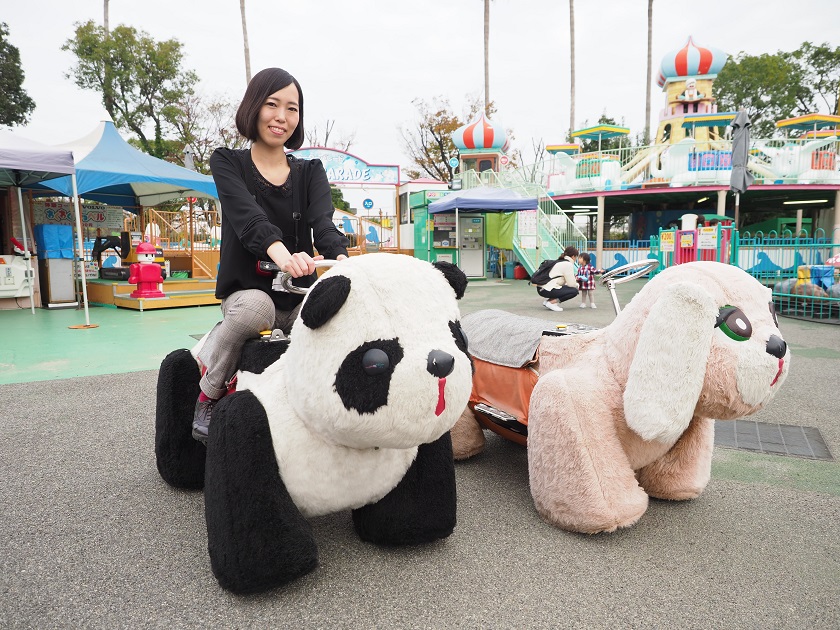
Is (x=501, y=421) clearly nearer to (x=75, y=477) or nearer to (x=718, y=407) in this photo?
(x=718, y=407)

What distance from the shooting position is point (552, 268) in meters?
9.83

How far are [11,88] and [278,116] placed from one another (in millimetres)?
28323

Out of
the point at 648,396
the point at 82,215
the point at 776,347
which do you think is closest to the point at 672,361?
the point at 648,396

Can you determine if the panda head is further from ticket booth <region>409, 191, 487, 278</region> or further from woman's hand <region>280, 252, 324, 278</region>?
ticket booth <region>409, 191, 487, 278</region>

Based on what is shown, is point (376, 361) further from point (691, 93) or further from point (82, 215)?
point (691, 93)

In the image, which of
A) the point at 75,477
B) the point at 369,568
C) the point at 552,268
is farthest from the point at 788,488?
the point at 552,268

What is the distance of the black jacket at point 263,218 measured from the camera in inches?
75.2

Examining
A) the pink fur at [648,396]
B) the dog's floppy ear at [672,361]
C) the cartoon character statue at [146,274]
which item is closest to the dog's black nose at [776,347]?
the pink fur at [648,396]

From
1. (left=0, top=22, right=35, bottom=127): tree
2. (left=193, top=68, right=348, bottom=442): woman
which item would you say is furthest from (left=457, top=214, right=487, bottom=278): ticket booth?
(left=0, top=22, right=35, bottom=127): tree

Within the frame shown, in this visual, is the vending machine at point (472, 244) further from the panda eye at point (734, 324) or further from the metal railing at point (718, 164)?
the panda eye at point (734, 324)

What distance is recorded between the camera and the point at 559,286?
9672 millimetres

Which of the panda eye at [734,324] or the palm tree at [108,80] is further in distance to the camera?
the palm tree at [108,80]

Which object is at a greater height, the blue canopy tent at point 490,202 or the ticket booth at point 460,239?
the blue canopy tent at point 490,202

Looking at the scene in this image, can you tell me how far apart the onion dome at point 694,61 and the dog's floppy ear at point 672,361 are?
64.8 ft
